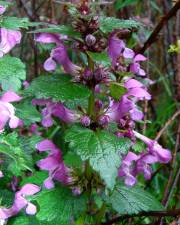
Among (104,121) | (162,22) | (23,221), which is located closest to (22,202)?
(23,221)

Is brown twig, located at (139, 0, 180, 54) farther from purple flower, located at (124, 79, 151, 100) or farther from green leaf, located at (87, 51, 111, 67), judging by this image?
green leaf, located at (87, 51, 111, 67)

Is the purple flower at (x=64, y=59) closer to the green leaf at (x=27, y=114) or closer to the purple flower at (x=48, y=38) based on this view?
the purple flower at (x=48, y=38)

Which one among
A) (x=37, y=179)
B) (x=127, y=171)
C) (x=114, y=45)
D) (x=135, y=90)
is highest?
(x=114, y=45)

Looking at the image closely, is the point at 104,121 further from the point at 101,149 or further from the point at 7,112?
the point at 7,112

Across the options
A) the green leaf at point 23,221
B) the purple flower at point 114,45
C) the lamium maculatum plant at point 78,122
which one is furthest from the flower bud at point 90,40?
the green leaf at point 23,221

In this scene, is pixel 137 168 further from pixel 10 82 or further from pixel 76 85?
pixel 10 82

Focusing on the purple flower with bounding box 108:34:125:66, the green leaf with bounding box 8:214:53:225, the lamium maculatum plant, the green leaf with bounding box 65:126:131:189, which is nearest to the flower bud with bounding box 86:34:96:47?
the lamium maculatum plant
